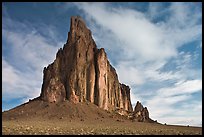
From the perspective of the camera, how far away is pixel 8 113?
74875 mm

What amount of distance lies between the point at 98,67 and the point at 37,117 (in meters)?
33.0

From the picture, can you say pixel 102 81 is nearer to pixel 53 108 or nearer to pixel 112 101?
pixel 112 101

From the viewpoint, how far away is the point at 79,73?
89.8m

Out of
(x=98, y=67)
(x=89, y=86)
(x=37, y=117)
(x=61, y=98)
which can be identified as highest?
(x=98, y=67)

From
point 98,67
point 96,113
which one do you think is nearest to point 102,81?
point 98,67

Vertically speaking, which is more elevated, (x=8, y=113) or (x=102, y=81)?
(x=102, y=81)

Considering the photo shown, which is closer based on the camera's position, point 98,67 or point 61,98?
point 61,98

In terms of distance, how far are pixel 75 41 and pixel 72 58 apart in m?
6.42

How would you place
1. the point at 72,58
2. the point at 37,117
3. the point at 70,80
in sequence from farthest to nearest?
the point at 72,58
the point at 70,80
the point at 37,117

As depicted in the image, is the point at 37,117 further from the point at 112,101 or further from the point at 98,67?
the point at 112,101

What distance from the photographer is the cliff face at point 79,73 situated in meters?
82.4

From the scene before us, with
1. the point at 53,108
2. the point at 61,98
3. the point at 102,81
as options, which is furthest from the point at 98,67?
the point at 53,108

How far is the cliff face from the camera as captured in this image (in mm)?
82375

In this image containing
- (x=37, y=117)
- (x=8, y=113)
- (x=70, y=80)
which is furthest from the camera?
(x=70, y=80)
